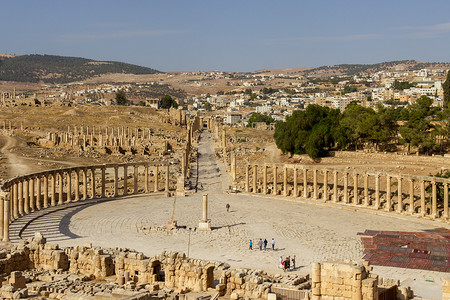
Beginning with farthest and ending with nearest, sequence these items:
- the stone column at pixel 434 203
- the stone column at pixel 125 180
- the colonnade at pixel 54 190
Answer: the stone column at pixel 125 180 → the stone column at pixel 434 203 → the colonnade at pixel 54 190

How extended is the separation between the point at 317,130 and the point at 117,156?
77.3ft

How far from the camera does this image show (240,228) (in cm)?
4447

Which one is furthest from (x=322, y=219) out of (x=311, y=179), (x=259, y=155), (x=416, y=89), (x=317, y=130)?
(x=416, y=89)

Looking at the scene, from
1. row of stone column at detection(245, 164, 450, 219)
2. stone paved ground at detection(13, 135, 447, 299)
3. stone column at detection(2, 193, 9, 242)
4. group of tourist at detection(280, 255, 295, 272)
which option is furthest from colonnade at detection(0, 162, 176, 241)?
group of tourist at detection(280, 255, 295, 272)

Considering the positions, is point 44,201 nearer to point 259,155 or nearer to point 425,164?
point 425,164

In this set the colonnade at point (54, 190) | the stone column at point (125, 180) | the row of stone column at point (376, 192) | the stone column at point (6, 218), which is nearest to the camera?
the stone column at point (6, 218)

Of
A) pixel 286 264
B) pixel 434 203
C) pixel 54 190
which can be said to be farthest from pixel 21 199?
pixel 434 203

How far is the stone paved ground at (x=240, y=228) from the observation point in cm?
3606

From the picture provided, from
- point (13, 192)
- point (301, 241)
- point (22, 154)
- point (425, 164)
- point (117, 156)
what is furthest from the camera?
point (117, 156)

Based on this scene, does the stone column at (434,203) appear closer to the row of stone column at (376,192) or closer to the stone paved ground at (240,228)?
the row of stone column at (376,192)

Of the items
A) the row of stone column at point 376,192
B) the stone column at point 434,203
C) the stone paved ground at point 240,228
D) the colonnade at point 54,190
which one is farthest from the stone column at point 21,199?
the stone column at point 434,203

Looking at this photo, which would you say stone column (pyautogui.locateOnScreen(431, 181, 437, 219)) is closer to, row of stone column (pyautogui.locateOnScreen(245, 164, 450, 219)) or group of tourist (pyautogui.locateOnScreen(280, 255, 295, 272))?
row of stone column (pyautogui.locateOnScreen(245, 164, 450, 219))

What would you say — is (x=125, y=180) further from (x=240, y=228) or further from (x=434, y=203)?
(x=434, y=203)

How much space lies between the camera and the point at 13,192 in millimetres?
44969
